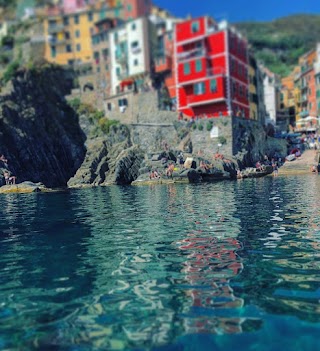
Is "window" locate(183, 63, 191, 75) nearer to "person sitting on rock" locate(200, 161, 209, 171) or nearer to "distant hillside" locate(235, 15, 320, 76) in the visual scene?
"person sitting on rock" locate(200, 161, 209, 171)

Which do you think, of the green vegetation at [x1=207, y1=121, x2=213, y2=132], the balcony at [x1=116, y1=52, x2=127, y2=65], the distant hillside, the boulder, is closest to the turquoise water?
the boulder

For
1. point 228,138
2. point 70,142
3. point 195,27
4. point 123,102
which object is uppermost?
point 195,27

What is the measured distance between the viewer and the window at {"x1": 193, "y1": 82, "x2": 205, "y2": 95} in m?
59.1

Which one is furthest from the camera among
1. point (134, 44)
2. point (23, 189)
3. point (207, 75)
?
point (134, 44)

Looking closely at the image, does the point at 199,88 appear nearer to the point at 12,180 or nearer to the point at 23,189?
the point at 12,180

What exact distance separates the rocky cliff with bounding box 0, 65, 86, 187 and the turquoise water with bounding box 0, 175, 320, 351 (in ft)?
122

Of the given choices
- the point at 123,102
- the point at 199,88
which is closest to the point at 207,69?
the point at 199,88

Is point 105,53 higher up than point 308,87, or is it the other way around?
point 105,53

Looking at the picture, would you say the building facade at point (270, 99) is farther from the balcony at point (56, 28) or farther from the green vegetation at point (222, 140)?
the balcony at point (56, 28)

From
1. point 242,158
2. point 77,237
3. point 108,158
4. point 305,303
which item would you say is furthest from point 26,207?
point 242,158

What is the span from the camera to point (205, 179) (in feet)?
152

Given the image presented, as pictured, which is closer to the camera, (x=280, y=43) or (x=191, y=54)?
(x=191, y=54)

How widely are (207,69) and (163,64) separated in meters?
9.72

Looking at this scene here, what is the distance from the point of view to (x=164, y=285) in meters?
8.91
